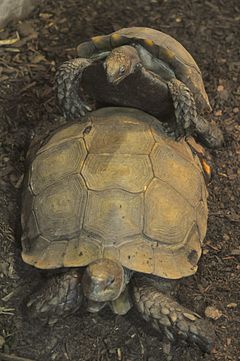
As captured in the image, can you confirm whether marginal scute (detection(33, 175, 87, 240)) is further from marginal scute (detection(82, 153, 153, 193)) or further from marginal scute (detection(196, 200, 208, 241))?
marginal scute (detection(196, 200, 208, 241))

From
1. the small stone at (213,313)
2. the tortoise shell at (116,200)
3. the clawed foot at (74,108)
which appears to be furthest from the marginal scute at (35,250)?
the small stone at (213,313)

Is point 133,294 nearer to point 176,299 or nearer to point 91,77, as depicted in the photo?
point 176,299

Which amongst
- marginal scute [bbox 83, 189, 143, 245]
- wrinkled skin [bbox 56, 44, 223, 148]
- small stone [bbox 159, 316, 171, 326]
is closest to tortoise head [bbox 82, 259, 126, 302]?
marginal scute [bbox 83, 189, 143, 245]

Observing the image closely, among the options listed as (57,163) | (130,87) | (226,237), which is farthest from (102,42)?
(226,237)

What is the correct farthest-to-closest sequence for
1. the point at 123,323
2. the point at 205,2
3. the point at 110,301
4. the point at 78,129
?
1. the point at 205,2
2. the point at 78,129
3. the point at 123,323
4. the point at 110,301

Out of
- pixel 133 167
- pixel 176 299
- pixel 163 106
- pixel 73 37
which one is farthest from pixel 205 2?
pixel 176 299
